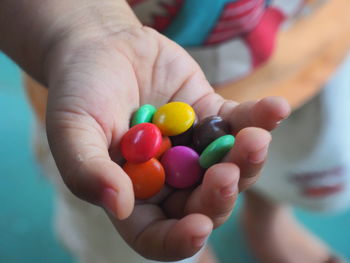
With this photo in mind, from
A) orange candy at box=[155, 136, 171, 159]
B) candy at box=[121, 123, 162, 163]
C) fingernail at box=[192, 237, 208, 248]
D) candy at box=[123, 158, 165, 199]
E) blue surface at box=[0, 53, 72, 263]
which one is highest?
fingernail at box=[192, 237, 208, 248]

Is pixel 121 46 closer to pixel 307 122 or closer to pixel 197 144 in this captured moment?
pixel 197 144

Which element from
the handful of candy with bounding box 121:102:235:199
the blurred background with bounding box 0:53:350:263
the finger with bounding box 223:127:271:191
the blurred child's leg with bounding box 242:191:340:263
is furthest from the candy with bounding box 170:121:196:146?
the blurred background with bounding box 0:53:350:263

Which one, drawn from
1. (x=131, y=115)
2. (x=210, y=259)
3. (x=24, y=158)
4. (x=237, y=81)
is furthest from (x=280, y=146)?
(x=24, y=158)

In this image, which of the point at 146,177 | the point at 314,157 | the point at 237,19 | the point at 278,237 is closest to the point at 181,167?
the point at 146,177

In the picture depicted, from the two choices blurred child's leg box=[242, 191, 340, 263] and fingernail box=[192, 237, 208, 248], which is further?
blurred child's leg box=[242, 191, 340, 263]

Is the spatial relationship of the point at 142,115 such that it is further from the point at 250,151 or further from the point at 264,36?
the point at 264,36

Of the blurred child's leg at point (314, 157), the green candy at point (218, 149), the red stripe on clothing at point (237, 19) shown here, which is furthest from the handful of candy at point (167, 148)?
the blurred child's leg at point (314, 157)

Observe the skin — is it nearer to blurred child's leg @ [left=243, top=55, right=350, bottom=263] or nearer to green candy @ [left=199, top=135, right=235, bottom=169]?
green candy @ [left=199, top=135, right=235, bottom=169]
